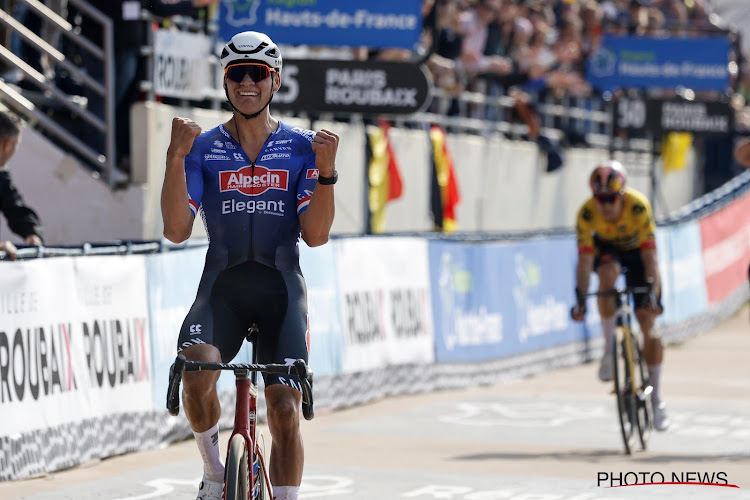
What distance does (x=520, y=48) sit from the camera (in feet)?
76.3

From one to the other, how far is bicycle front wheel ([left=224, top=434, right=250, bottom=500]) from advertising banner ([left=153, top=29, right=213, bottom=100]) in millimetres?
8145

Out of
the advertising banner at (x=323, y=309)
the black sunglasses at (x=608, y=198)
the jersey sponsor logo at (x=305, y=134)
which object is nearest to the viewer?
the jersey sponsor logo at (x=305, y=134)

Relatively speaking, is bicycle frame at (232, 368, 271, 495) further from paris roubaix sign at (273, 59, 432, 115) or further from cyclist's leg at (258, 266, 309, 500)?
paris roubaix sign at (273, 59, 432, 115)

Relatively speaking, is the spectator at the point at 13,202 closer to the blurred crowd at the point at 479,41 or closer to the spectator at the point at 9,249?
the spectator at the point at 9,249

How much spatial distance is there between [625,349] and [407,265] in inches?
156

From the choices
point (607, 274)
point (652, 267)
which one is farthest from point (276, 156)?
point (607, 274)

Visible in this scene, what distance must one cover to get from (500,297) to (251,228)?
1087 centimetres

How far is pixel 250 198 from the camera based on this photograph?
6.89 m

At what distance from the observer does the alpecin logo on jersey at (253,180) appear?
6.91 meters

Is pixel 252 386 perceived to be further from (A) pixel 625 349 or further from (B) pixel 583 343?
(B) pixel 583 343

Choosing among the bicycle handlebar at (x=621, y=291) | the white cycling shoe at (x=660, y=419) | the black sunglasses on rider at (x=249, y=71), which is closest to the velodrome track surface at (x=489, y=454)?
the white cycling shoe at (x=660, y=419)

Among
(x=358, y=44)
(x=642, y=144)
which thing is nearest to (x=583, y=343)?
(x=358, y=44)

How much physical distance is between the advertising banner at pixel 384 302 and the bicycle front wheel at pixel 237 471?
7.80m

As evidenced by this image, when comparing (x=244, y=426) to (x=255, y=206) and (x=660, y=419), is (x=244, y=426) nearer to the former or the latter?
(x=255, y=206)
